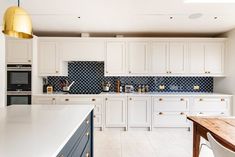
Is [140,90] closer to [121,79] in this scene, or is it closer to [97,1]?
[121,79]

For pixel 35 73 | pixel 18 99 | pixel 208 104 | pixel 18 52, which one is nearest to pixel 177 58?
pixel 208 104

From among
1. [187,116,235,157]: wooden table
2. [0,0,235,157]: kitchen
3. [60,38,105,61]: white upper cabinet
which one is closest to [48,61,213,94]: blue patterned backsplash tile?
[0,0,235,157]: kitchen

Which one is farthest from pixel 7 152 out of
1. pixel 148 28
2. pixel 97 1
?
pixel 148 28

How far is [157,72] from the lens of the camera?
452 centimetres

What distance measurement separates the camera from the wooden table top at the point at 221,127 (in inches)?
60.2

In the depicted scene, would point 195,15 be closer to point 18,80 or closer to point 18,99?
point 18,80

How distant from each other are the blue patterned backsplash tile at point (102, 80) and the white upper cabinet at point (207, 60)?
1.24 ft

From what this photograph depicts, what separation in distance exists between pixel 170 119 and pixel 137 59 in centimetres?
155

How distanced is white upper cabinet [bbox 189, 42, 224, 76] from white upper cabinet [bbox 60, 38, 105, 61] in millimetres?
2120

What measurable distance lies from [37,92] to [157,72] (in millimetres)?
2770

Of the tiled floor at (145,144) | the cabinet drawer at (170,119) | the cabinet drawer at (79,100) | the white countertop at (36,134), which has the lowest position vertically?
the tiled floor at (145,144)

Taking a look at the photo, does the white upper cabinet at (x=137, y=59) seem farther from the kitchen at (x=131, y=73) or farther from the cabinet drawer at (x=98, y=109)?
the cabinet drawer at (x=98, y=109)

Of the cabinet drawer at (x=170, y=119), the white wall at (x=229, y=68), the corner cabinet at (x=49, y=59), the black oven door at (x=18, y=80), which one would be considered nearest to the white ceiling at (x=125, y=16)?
the white wall at (x=229, y=68)

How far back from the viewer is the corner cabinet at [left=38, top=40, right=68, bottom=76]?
4.42 meters
